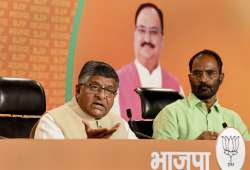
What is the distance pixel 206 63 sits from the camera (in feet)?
10.1

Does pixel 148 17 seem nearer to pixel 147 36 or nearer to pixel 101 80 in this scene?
pixel 147 36

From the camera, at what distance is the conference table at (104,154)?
1.42 metres

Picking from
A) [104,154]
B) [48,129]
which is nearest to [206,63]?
[48,129]

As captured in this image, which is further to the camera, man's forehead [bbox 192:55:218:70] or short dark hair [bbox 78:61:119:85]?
man's forehead [bbox 192:55:218:70]

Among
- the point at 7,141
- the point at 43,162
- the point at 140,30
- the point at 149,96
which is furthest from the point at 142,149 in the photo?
the point at 140,30

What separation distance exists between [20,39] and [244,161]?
302 centimetres

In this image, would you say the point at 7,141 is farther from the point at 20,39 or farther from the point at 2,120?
the point at 20,39

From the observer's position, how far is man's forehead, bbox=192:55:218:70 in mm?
3088

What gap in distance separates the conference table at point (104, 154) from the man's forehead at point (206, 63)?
4.51 ft

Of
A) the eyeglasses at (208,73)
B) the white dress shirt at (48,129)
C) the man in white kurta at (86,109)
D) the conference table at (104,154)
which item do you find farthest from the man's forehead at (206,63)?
the conference table at (104,154)

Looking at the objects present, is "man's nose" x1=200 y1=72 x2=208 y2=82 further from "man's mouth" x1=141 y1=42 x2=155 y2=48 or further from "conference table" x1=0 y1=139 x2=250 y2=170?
"man's mouth" x1=141 y1=42 x2=155 y2=48

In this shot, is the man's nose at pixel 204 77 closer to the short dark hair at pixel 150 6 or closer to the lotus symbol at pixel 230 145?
the lotus symbol at pixel 230 145

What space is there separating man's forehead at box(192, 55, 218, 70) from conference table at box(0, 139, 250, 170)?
1375 mm

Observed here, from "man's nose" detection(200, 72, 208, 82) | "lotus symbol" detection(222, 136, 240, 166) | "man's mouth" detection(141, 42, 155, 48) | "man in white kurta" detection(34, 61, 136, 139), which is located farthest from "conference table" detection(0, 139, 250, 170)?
"man's mouth" detection(141, 42, 155, 48)
